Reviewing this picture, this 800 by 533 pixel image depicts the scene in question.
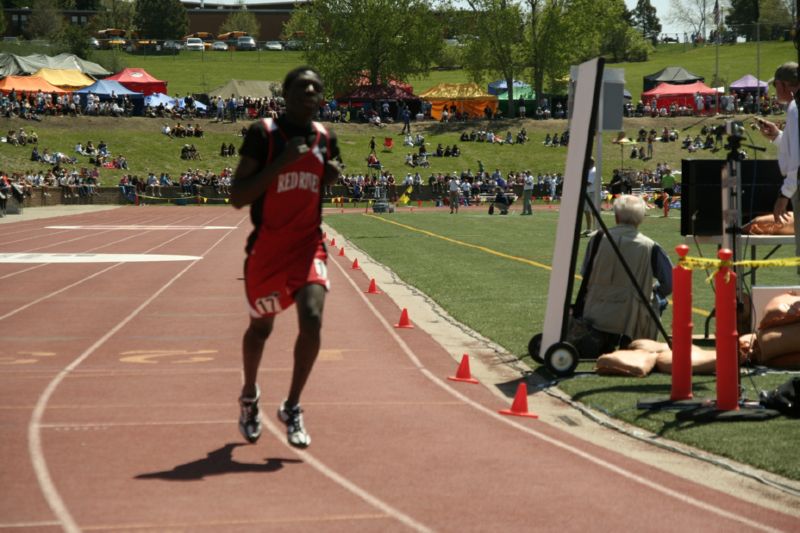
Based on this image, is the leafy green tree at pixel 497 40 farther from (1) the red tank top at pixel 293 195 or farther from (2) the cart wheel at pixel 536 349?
(1) the red tank top at pixel 293 195

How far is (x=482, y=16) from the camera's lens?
327 feet

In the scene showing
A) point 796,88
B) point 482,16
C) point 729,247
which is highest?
point 482,16

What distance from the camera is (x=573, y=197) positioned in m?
9.95

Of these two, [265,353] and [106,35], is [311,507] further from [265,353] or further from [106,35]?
[106,35]

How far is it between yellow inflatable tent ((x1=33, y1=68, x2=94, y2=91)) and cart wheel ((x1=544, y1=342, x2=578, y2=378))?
3043 inches

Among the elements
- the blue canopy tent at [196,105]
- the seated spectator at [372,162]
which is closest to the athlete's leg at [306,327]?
the seated spectator at [372,162]

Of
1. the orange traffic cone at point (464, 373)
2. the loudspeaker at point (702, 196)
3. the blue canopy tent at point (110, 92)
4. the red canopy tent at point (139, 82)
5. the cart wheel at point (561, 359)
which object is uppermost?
the red canopy tent at point (139, 82)

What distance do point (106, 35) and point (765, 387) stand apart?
15173 centimetres

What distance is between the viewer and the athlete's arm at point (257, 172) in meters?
6.74

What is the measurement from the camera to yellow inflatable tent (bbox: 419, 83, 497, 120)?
91750mm

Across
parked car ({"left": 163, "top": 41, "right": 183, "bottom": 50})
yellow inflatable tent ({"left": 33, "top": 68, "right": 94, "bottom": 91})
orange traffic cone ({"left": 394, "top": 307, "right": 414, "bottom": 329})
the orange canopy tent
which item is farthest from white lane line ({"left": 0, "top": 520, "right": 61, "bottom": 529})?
parked car ({"left": 163, "top": 41, "right": 183, "bottom": 50})

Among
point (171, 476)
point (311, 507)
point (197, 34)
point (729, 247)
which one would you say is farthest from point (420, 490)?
point (197, 34)

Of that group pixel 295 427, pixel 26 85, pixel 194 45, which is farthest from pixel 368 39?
pixel 295 427

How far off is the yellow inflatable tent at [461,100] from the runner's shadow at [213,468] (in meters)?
84.9
